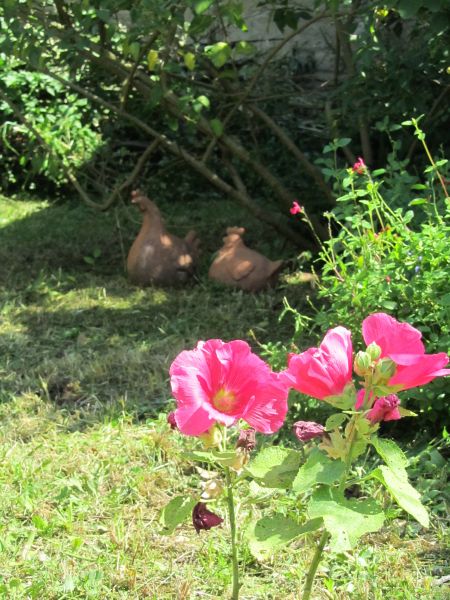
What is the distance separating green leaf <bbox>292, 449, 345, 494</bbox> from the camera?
135 centimetres

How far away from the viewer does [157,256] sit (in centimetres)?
507

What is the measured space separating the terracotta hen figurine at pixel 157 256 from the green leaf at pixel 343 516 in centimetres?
372

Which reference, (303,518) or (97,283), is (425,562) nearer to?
(303,518)

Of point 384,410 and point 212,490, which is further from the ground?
point 384,410

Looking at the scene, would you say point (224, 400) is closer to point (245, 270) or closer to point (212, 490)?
point (212, 490)

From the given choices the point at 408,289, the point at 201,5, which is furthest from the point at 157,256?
the point at 408,289

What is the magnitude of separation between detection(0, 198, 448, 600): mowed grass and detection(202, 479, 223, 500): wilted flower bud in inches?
3.4

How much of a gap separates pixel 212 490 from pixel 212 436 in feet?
0.52

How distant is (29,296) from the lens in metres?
4.99

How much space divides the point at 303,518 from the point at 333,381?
1231 millimetres

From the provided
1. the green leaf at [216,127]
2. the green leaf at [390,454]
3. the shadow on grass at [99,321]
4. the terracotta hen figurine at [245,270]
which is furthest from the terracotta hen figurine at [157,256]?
the green leaf at [390,454]

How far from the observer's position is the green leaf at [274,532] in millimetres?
1444

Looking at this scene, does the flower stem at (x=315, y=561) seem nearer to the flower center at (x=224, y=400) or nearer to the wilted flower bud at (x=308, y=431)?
the wilted flower bud at (x=308, y=431)

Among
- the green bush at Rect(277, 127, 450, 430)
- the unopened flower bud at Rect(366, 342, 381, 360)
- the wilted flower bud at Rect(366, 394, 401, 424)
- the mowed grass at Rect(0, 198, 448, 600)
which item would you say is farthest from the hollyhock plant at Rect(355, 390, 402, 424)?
the green bush at Rect(277, 127, 450, 430)
